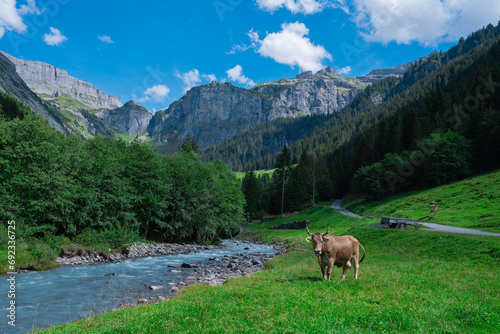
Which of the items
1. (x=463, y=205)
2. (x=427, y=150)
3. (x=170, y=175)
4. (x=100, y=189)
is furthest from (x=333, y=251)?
(x=427, y=150)

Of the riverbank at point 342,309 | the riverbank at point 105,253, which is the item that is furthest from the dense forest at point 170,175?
the riverbank at point 342,309

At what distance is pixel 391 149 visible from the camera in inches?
3255

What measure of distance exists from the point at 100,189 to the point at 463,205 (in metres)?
53.7

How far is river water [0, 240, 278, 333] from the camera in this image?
11.9 metres

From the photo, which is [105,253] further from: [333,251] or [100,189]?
[333,251]

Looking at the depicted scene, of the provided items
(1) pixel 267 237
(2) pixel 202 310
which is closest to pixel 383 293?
(2) pixel 202 310

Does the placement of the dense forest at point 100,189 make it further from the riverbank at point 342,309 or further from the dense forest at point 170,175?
the riverbank at point 342,309

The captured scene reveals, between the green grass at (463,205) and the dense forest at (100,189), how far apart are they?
34854 millimetres

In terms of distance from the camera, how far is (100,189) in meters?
35.2

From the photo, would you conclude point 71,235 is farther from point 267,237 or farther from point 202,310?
point 267,237

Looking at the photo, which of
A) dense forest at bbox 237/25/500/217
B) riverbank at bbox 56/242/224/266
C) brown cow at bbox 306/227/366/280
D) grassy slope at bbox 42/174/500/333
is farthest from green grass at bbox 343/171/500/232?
riverbank at bbox 56/242/224/266

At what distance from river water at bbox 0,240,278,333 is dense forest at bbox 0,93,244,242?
26.8 feet

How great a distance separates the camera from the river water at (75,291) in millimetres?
11942

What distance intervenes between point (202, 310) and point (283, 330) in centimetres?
335
